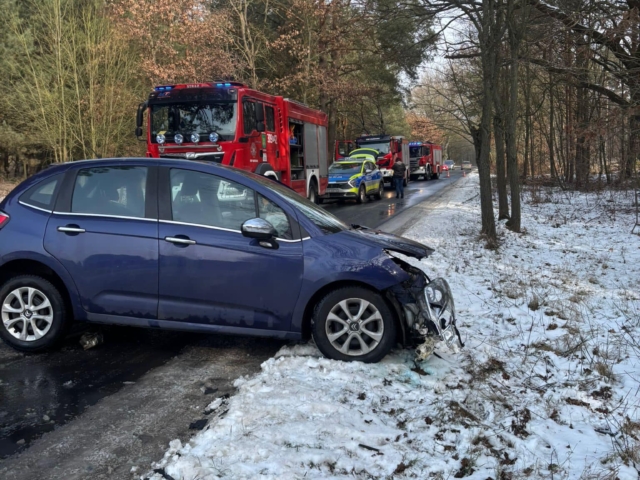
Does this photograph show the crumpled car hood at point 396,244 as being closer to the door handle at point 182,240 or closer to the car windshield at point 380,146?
the door handle at point 182,240

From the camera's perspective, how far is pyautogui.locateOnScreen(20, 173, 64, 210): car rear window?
4.89 meters

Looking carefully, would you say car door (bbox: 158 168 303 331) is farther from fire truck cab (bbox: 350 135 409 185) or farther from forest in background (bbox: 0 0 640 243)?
fire truck cab (bbox: 350 135 409 185)

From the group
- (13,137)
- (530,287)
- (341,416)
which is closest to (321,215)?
(341,416)

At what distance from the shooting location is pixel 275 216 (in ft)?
15.0

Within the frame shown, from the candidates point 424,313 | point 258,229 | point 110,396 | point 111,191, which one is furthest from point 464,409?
point 111,191

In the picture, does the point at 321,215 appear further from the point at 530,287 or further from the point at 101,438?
the point at 530,287

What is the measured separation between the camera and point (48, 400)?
385cm

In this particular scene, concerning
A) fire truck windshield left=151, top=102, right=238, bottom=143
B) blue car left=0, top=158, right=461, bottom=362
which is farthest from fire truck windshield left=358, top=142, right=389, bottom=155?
blue car left=0, top=158, right=461, bottom=362

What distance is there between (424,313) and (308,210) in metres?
1.39

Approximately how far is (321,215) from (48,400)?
2628mm

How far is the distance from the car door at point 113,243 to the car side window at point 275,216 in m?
0.92

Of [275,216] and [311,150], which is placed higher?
[311,150]

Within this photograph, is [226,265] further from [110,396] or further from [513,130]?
[513,130]

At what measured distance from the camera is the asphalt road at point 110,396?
310 centimetres
